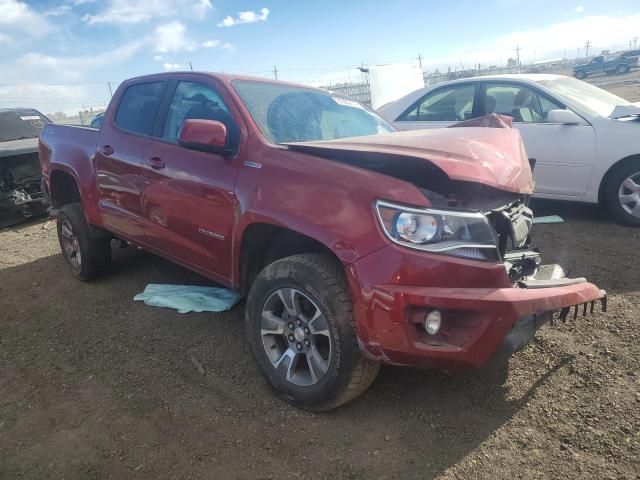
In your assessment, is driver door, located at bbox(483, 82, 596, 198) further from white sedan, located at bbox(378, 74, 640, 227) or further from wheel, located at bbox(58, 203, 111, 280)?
wheel, located at bbox(58, 203, 111, 280)

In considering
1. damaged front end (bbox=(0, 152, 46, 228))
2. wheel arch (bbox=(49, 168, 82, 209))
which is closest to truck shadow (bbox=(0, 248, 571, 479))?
wheel arch (bbox=(49, 168, 82, 209))

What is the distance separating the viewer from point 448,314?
216 centimetres

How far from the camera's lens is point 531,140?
5496 mm

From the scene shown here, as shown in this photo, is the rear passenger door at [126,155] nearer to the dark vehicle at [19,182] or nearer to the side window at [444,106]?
the side window at [444,106]

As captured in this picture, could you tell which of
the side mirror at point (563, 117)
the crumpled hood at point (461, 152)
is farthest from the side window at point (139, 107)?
the side mirror at point (563, 117)

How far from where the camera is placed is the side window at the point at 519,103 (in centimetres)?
552

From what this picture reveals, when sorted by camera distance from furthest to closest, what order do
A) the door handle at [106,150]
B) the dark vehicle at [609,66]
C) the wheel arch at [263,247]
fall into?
the dark vehicle at [609,66], the door handle at [106,150], the wheel arch at [263,247]

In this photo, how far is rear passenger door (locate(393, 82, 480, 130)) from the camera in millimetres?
6043

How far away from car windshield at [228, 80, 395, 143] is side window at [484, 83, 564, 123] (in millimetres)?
2546

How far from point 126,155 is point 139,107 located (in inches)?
17.6

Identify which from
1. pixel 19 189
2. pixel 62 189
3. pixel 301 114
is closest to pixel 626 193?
pixel 301 114

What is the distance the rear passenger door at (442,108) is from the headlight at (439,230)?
4160 millimetres

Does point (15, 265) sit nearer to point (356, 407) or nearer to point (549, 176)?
point (356, 407)

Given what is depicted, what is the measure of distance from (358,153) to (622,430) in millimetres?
1818
